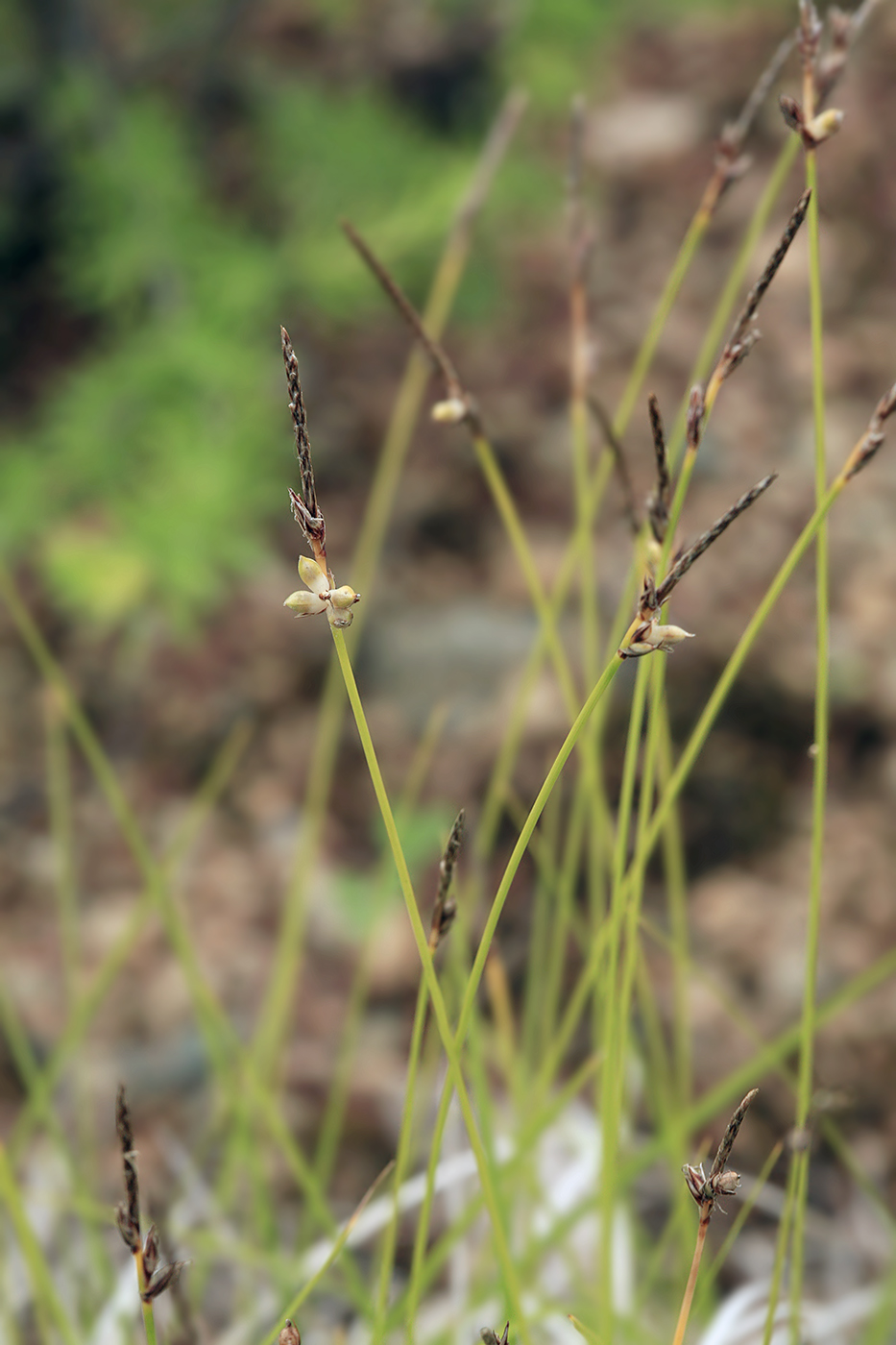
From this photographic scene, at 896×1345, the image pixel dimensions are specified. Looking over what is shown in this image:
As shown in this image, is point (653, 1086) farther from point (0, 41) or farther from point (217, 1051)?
point (0, 41)

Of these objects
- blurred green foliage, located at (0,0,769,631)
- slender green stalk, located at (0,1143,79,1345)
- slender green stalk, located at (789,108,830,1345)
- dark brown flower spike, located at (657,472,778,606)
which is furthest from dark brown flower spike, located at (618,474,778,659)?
blurred green foliage, located at (0,0,769,631)

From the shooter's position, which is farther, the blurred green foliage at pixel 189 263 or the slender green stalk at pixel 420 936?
the blurred green foliage at pixel 189 263

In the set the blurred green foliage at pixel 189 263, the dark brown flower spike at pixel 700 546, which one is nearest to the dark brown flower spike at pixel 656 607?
the dark brown flower spike at pixel 700 546

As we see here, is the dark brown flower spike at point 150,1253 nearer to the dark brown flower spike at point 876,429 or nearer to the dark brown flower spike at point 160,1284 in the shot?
the dark brown flower spike at point 160,1284

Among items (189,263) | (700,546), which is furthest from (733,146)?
(189,263)

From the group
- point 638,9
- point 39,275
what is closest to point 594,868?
point 39,275

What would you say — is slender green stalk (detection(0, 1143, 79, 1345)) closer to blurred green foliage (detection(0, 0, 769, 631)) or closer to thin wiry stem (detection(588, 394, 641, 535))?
thin wiry stem (detection(588, 394, 641, 535))

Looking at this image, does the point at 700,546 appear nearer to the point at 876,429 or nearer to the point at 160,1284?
the point at 876,429
